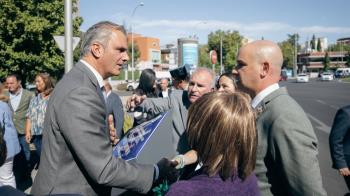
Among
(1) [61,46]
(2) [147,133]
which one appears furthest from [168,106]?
(1) [61,46]

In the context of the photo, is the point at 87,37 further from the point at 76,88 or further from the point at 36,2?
the point at 36,2

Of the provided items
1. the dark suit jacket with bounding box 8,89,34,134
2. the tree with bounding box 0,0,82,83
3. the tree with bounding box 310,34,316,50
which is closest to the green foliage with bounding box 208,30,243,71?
the tree with bounding box 0,0,82,83

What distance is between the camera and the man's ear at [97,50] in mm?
2389

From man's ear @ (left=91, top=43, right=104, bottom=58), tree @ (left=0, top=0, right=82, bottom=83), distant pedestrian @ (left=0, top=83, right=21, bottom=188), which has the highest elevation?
tree @ (left=0, top=0, right=82, bottom=83)

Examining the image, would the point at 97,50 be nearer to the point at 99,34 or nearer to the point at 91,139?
the point at 99,34

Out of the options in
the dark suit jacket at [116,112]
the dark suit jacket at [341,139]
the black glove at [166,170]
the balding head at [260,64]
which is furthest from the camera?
the dark suit jacket at [116,112]

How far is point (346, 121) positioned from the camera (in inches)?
148

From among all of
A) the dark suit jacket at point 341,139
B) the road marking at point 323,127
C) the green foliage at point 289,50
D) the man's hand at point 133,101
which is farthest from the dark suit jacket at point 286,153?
the green foliage at point 289,50

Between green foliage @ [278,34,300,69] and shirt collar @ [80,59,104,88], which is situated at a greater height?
green foliage @ [278,34,300,69]

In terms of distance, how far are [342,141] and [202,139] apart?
2.53 metres

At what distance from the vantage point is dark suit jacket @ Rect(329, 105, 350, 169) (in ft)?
12.4

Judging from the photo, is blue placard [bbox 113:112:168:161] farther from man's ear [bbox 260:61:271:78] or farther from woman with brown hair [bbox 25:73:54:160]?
woman with brown hair [bbox 25:73:54:160]

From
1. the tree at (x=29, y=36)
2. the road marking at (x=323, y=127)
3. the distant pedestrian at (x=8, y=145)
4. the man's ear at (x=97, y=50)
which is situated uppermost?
the tree at (x=29, y=36)

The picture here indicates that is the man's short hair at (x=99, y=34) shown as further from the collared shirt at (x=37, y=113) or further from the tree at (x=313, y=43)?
the tree at (x=313, y=43)
